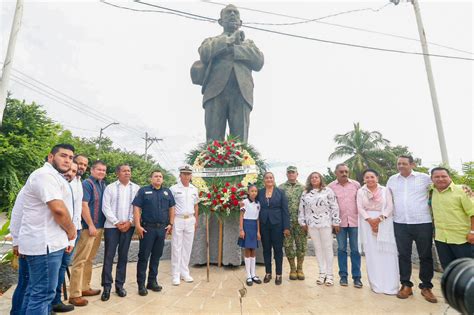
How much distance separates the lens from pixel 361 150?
77.8 ft

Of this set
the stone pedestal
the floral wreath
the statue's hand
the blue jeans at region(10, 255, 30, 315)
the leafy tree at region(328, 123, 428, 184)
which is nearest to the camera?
the blue jeans at region(10, 255, 30, 315)

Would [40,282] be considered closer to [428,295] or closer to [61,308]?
[61,308]

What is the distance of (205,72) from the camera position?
679 cm

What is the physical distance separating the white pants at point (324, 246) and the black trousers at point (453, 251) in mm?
1312

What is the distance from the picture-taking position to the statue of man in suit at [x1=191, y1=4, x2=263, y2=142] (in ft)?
21.2

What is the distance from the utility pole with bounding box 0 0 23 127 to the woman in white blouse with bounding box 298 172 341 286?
7.17 meters

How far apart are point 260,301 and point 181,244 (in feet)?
4.86

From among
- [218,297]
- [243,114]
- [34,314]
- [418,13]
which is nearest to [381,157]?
[418,13]

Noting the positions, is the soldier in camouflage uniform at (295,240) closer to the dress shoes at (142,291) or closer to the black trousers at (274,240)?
the black trousers at (274,240)

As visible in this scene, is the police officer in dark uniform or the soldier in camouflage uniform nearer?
the police officer in dark uniform

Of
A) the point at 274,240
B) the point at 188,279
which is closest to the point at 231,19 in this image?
the point at 274,240

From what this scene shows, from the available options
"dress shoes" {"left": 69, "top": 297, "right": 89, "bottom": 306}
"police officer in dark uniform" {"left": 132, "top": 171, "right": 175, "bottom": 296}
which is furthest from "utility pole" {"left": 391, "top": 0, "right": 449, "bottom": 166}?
"dress shoes" {"left": 69, "top": 297, "right": 89, "bottom": 306}

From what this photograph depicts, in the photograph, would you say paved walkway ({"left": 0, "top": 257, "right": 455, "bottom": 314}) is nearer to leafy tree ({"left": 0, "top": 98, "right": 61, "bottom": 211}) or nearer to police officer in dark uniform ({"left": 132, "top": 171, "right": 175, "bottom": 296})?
police officer in dark uniform ({"left": 132, "top": 171, "right": 175, "bottom": 296})

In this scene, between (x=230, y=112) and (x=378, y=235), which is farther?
(x=230, y=112)
